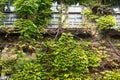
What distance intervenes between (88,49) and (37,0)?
2803 mm

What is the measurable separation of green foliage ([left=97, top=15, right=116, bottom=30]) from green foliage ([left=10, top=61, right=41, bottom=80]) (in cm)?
315

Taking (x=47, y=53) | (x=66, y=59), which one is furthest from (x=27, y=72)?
(x=66, y=59)

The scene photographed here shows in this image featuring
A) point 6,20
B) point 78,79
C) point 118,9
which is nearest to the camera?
point 78,79

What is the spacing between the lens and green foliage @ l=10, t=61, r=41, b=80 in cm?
1137

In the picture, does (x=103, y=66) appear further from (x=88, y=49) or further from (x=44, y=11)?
(x=44, y=11)

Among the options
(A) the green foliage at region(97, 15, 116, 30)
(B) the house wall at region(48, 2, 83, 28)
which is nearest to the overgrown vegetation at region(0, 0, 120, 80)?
(A) the green foliage at region(97, 15, 116, 30)

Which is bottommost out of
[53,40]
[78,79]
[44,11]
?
[78,79]

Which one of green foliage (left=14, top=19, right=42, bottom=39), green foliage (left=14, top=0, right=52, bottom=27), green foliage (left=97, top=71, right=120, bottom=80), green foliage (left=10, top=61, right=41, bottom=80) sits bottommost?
green foliage (left=97, top=71, right=120, bottom=80)

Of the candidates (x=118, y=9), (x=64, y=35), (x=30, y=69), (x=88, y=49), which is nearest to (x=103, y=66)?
(x=88, y=49)

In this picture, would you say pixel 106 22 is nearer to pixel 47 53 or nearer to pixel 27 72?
pixel 47 53

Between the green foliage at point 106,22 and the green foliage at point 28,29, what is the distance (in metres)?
2.39

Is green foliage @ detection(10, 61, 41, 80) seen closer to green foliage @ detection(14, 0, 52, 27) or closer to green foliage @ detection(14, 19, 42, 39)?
green foliage @ detection(14, 19, 42, 39)

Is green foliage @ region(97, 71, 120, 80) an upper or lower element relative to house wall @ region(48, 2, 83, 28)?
lower

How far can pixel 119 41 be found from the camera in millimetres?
13586
